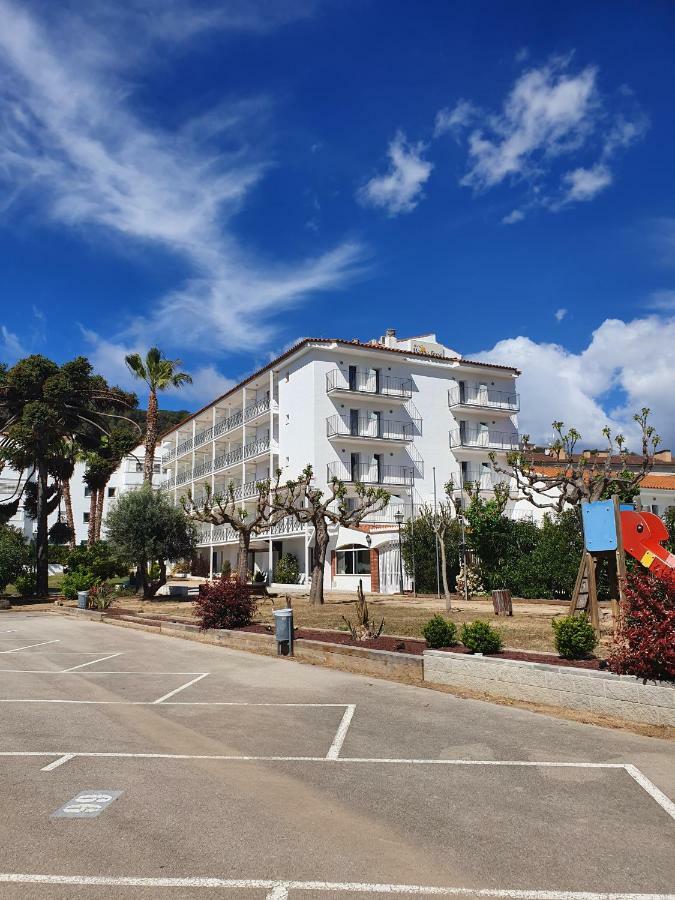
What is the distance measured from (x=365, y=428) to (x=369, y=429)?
9.9 inches

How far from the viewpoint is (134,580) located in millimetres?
38344

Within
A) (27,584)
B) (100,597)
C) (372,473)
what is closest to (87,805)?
(100,597)

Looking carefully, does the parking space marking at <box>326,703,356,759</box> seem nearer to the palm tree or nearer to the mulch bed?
the mulch bed

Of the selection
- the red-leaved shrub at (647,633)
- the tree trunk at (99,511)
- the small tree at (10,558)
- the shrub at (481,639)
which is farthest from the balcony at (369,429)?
the red-leaved shrub at (647,633)

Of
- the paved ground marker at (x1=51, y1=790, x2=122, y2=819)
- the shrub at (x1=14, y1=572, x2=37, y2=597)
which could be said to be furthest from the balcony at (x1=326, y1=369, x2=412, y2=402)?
the paved ground marker at (x1=51, y1=790, x2=122, y2=819)

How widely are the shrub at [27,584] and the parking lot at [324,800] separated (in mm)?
26817

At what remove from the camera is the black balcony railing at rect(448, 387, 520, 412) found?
4476cm

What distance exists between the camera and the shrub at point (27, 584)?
113 feet

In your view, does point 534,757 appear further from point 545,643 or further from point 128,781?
point 545,643

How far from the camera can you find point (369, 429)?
134 ft

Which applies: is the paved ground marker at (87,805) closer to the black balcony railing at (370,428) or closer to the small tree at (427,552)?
the small tree at (427,552)

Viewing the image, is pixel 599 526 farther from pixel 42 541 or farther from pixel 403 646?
pixel 42 541

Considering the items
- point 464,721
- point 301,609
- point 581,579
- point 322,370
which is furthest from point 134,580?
point 464,721

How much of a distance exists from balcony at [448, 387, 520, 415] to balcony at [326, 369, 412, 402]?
3.59m
